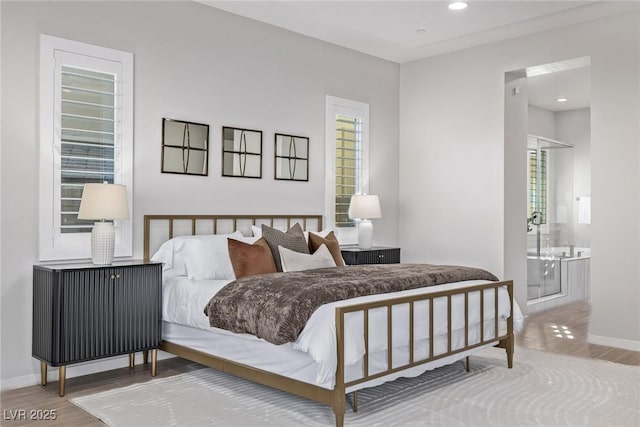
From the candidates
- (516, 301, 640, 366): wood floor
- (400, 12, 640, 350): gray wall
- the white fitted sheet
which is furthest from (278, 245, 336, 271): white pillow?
(400, 12, 640, 350): gray wall

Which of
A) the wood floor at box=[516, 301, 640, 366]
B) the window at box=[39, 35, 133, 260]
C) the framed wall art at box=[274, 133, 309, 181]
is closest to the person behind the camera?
the window at box=[39, 35, 133, 260]

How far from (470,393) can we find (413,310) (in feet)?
2.29

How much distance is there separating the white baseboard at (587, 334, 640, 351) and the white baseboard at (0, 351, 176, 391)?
370 centimetres

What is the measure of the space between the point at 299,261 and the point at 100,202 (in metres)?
1.45

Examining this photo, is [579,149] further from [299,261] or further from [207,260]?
[207,260]

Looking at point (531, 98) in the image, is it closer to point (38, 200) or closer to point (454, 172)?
point (454, 172)

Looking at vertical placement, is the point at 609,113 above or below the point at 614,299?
above

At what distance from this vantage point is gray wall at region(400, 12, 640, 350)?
16.3 feet

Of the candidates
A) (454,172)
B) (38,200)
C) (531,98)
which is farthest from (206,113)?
(531,98)

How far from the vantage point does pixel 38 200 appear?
12.6ft

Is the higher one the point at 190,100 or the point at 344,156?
the point at 190,100

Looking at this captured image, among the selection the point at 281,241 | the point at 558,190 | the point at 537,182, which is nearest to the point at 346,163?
the point at 281,241

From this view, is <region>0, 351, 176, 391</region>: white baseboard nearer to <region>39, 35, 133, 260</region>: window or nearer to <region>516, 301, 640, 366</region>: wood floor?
<region>39, 35, 133, 260</region>: window

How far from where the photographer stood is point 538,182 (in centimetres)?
791
